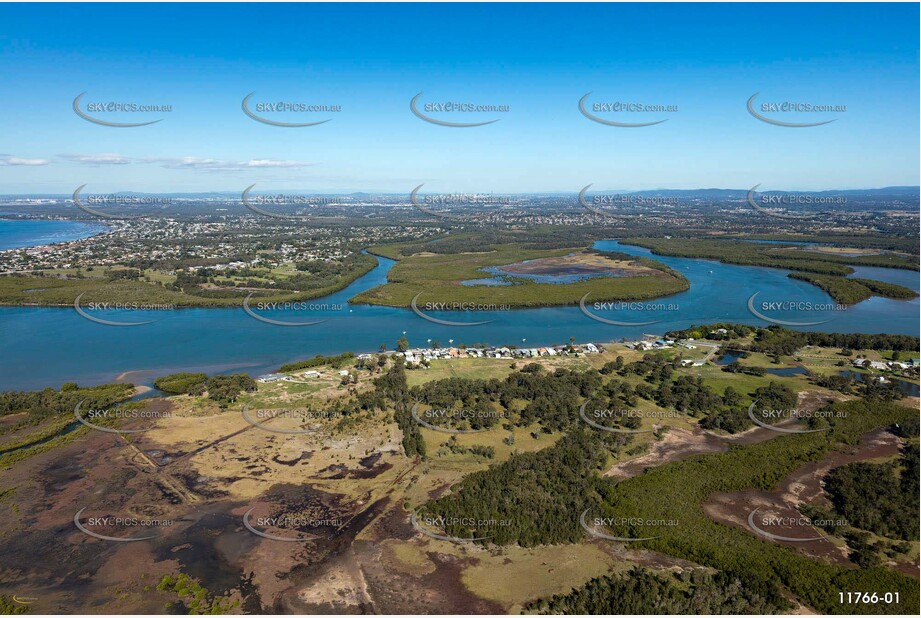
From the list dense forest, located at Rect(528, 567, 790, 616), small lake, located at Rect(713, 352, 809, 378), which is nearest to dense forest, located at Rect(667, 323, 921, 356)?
small lake, located at Rect(713, 352, 809, 378)

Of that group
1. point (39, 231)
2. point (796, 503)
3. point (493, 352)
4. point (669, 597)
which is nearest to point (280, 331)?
point (493, 352)

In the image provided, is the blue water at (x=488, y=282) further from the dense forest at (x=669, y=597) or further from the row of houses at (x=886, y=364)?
the dense forest at (x=669, y=597)

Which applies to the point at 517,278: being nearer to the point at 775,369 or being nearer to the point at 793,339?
the point at 793,339

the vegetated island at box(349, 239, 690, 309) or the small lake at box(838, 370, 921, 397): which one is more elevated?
the vegetated island at box(349, 239, 690, 309)

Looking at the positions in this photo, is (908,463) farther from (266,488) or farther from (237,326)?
(237,326)

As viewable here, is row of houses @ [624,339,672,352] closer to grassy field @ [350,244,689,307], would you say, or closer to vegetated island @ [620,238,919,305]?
grassy field @ [350,244,689,307]

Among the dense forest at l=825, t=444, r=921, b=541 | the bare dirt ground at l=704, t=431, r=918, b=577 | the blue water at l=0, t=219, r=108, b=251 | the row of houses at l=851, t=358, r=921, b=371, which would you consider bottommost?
the bare dirt ground at l=704, t=431, r=918, b=577

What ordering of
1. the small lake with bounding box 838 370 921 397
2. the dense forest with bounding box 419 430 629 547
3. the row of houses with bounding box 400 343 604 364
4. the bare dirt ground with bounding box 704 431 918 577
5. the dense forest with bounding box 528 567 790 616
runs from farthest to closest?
the row of houses with bounding box 400 343 604 364 → the small lake with bounding box 838 370 921 397 → the dense forest with bounding box 419 430 629 547 → the bare dirt ground with bounding box 704 431 918 577 → the dense forest with bounding box 528 567 790 616

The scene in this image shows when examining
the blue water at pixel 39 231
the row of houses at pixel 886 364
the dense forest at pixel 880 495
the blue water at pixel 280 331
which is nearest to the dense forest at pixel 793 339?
the row of houses at pixel 886 364
